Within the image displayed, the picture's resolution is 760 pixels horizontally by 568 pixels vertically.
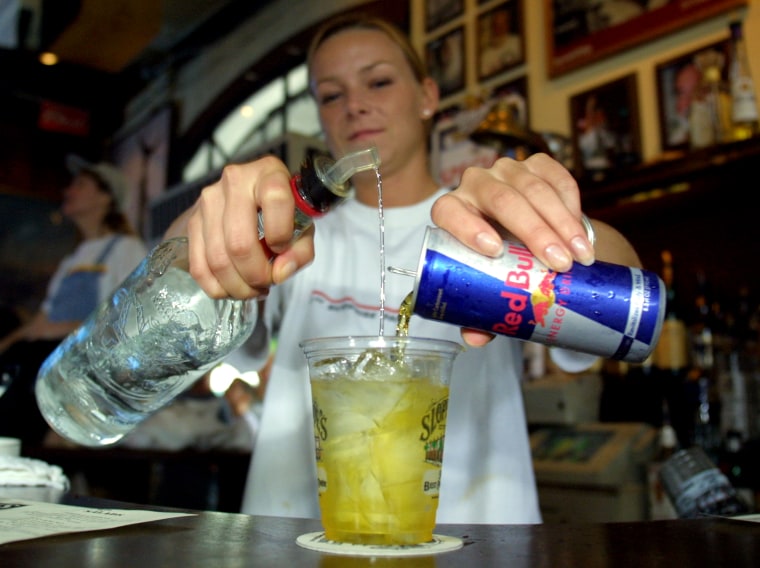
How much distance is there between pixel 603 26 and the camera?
2.47m

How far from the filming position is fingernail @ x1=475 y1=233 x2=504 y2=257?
671mm

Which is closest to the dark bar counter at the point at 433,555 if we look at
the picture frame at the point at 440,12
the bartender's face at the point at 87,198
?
the picture frame at the point at 440,12

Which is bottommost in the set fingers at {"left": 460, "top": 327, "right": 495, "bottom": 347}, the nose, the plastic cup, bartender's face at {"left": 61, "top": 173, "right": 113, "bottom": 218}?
the plastic cup

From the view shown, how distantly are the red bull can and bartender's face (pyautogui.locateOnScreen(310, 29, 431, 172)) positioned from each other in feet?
2.74

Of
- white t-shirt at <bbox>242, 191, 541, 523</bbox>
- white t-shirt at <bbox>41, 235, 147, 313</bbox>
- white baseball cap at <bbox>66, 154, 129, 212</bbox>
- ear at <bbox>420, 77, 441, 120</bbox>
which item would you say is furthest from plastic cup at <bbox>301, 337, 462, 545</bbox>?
white baseball cap at <bbox>66, 154, 129, 212</bbox>

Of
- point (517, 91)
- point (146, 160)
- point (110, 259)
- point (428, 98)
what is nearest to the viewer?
point (428, 98)

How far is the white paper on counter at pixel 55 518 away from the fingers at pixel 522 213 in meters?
0.43

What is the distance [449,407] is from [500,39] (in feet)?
6.37

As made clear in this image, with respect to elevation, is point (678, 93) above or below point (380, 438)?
above

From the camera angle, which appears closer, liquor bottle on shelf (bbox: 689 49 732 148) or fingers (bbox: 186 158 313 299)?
fingers (bbox: 186 158 313 299)

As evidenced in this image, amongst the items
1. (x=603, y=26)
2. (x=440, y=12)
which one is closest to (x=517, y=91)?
(x=603, y=26)

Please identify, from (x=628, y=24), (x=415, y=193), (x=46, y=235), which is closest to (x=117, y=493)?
(x=415, y=193)

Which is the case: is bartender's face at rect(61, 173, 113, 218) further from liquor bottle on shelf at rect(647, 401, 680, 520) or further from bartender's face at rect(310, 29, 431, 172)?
liquor bottle on shelf at rect(647, 401, 680, 520)

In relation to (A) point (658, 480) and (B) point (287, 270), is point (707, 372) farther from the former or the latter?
(B) point (287, 270)
